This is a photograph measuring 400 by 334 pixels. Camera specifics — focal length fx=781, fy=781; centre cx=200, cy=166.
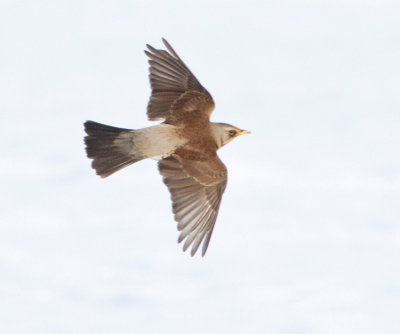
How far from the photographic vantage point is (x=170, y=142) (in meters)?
13.3

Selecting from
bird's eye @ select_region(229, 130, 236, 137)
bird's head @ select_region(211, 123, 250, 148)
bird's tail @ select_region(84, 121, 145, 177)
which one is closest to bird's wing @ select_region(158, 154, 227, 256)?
bird's head @ select_region(211, 123, 250, 148)

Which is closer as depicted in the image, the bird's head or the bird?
the bird

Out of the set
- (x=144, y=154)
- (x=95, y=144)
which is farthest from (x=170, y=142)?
(x=95, y=144)

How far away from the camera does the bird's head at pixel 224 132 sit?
13.8 meters

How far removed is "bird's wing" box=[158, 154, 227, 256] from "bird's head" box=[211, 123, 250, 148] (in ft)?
1.58

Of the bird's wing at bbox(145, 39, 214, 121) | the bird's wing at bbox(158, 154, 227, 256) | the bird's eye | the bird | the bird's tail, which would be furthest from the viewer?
the bird's eye

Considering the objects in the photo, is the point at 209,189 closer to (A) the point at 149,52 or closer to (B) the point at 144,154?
(B) the point at 144,154

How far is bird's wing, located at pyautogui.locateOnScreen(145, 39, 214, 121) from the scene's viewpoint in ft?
44.7

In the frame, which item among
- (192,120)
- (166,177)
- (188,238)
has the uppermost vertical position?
(192,120)

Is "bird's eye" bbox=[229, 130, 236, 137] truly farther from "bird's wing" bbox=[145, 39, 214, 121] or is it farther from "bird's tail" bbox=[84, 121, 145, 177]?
"bird's tail" bbox=[84, 121, 145, 177]

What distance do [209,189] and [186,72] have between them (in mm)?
2120

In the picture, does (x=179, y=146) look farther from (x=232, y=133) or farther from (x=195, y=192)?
(x=232, y=133)

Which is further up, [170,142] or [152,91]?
[152,91]

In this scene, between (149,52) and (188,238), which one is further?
(149,52)
